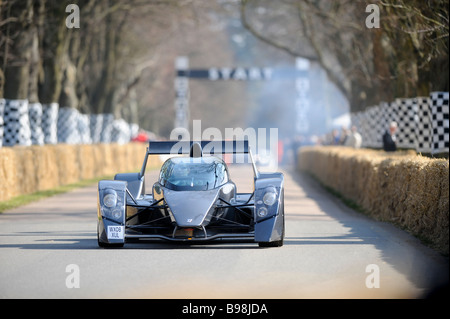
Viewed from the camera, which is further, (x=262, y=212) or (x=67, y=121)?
(x=67, y=121)

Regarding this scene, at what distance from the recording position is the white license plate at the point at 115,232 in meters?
13.5

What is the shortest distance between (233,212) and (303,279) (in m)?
3.49

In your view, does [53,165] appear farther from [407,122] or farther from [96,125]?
[96,125]

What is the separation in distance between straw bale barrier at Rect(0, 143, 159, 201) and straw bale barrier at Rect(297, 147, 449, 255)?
26.7 feet

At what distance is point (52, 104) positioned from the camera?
38.6 m

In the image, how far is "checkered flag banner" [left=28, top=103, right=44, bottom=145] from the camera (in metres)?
36.3

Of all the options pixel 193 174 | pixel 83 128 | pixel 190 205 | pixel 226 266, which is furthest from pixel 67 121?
pixel 226 266

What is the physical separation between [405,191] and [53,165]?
16004 mm

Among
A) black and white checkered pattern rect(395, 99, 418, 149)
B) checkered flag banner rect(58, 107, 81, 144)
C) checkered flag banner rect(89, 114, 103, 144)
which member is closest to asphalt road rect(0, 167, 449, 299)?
black and white checkered pattern rect(395, 99, 418, 149)

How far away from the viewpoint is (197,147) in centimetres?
1527

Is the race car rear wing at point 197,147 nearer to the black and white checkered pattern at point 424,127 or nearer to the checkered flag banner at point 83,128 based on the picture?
the black and white checkered pattern at point 424,127

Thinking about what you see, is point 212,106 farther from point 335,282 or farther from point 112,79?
point 335,282

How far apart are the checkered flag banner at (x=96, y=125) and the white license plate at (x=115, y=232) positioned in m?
38.6
